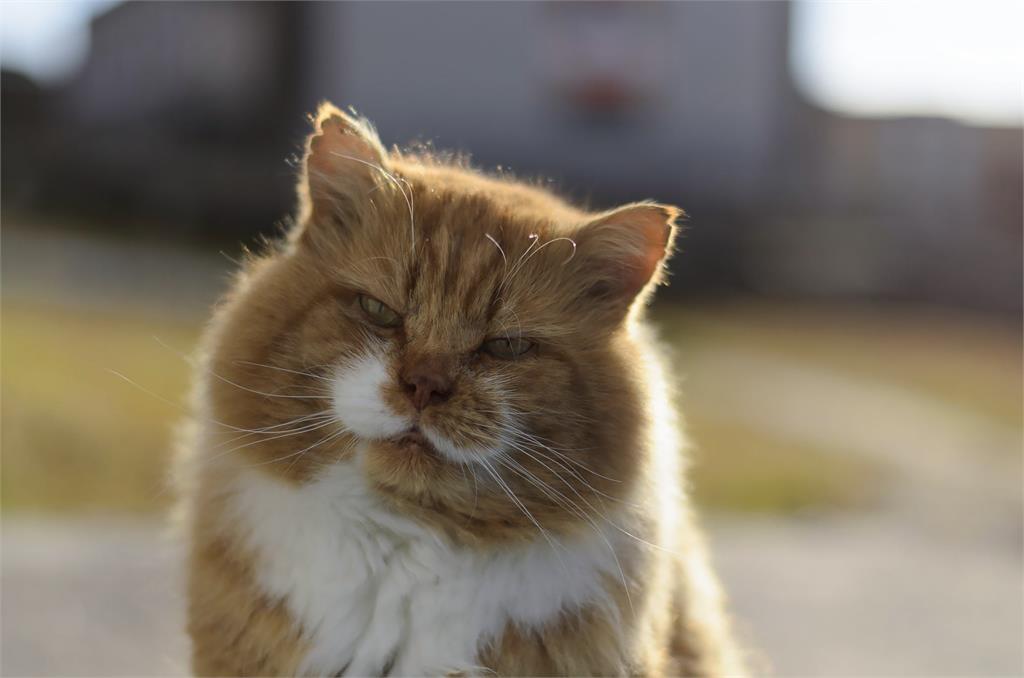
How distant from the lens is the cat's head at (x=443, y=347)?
1911 mm

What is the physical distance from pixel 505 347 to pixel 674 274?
5.74 meters

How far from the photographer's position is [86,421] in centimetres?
526

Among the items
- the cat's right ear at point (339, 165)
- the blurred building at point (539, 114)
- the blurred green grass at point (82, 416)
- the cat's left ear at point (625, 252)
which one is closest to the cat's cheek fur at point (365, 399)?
the cat's right ear at point (339, 165)

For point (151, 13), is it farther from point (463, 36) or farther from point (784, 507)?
point (784, 507)

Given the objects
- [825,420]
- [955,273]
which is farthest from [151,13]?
[955,273]

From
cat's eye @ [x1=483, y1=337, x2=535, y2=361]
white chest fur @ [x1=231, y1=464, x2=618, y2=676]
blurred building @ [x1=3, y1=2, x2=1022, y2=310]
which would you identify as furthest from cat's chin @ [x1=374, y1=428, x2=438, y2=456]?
blurred building @ [x1=3, y1=2, x2=1022, y2=310]

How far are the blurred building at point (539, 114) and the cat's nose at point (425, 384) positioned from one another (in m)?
8.87

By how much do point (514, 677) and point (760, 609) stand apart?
2.91m

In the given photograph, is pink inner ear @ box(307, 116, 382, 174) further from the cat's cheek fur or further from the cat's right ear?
the cat's cheek fur

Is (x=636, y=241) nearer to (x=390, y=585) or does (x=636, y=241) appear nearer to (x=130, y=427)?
(x=390, y=585)

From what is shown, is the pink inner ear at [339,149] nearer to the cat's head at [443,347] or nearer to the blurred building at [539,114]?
the cat's head at [443,347]

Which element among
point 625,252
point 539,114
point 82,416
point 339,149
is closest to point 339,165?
point 339,149

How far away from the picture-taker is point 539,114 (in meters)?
12.9

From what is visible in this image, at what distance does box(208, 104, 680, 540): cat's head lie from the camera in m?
1.91
